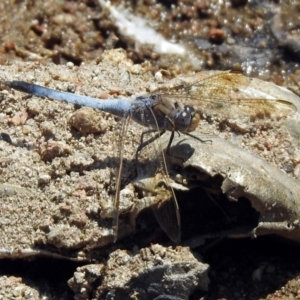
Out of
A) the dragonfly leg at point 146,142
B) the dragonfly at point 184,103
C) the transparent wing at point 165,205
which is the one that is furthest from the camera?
the dragonfly at point 184,103

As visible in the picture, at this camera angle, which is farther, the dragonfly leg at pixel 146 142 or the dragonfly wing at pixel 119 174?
the dragonfly leg at pixel 146 142

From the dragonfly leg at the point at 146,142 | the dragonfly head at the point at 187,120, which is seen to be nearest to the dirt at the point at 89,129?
the dragonfly leg at the point at 146,142

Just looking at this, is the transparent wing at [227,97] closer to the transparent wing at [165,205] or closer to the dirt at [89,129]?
the dirt at [89,129]

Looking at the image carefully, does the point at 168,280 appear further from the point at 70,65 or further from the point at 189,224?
the point at 70,65

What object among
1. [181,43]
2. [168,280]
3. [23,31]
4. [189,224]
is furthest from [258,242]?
[23,31]

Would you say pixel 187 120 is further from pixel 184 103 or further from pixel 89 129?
pixel 89 129

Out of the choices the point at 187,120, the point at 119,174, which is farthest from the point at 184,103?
the point at 119,174

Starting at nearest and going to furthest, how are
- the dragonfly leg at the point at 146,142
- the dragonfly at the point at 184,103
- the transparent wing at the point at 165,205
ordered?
the transparent wing at the point at 165,205 < the dragonfly leg at the point at 146,142 < the dragonfly at the point at 184,103

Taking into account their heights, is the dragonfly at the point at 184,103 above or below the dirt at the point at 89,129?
above

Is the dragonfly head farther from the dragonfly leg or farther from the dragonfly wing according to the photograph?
the dragonfly wing
